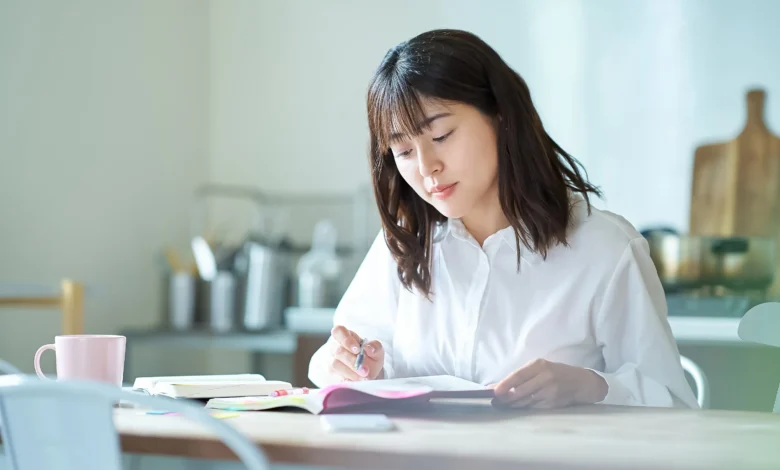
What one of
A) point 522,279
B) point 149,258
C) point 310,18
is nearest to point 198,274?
point 149,258

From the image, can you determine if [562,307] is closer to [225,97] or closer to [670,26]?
[670,26]

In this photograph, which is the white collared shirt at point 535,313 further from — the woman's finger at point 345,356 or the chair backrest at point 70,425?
the chair backrest at point 70,425

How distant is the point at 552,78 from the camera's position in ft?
10.5

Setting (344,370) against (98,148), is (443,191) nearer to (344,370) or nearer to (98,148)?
(344,370)

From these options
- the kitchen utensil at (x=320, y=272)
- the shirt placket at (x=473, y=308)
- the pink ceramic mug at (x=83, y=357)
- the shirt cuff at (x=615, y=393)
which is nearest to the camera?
the pink ceramic mug at (x=83, y=357)

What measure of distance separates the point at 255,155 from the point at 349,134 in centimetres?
42

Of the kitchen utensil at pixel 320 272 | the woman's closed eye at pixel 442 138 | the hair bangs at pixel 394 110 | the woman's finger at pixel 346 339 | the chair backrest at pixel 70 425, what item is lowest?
the kitchen utensil at pixel 320 272

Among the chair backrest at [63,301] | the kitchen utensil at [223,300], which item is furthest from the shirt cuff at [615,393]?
the kitchen utensil at [223,300]

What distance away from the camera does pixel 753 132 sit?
2.91 metres

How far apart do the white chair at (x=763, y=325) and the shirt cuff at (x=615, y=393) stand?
0.16 metres

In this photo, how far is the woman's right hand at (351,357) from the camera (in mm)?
1293

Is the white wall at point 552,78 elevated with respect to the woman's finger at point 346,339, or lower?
elevated

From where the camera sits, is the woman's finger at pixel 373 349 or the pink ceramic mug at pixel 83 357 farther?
the woman's finger at pixel 373 349

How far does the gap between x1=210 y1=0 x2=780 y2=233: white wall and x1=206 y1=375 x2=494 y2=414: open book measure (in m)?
2.06
